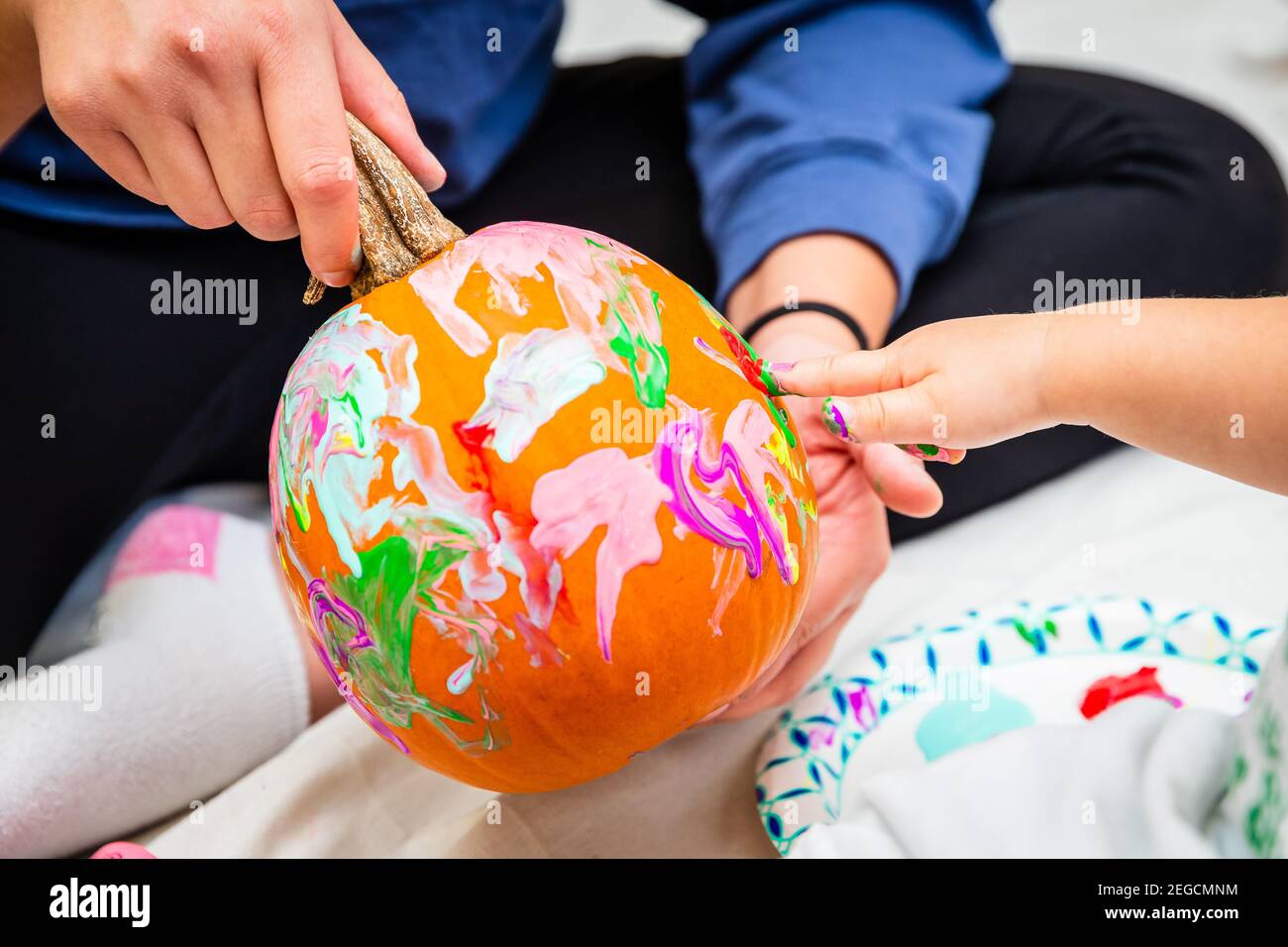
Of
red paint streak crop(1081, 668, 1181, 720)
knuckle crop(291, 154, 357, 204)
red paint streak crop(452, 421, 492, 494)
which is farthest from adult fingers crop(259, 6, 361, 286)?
red paint streak crop(1081, 668, 1181, 720)

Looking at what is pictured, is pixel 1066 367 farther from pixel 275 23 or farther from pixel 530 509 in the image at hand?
pixel 275 23

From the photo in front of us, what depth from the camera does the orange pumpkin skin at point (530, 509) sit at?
0.48 m

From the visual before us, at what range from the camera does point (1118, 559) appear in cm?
87

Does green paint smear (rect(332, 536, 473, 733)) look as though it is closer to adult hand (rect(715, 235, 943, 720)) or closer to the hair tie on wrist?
adult hand (rect(715, 235, 943, 720))

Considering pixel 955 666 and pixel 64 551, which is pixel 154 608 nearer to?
pixel 64 551

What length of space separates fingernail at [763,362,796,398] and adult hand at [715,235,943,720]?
12cm

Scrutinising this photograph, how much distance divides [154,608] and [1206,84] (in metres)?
1.48

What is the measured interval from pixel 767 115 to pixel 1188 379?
483 mm

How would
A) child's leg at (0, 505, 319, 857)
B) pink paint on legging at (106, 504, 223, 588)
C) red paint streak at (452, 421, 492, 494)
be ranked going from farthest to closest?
pink paint on legging at (106, 504, 223, 588) → child's leg at (0, 505, 319, 857) → red paint streak at (452, 421, 492, 494)

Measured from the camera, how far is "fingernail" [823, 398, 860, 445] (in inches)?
21.6

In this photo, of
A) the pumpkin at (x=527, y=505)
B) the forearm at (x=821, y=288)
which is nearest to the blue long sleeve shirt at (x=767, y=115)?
the forearm at (x=821, y=288)

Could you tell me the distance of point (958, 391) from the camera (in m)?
0.54

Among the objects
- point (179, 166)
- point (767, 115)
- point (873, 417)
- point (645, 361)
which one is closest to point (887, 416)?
point (873, 417)
